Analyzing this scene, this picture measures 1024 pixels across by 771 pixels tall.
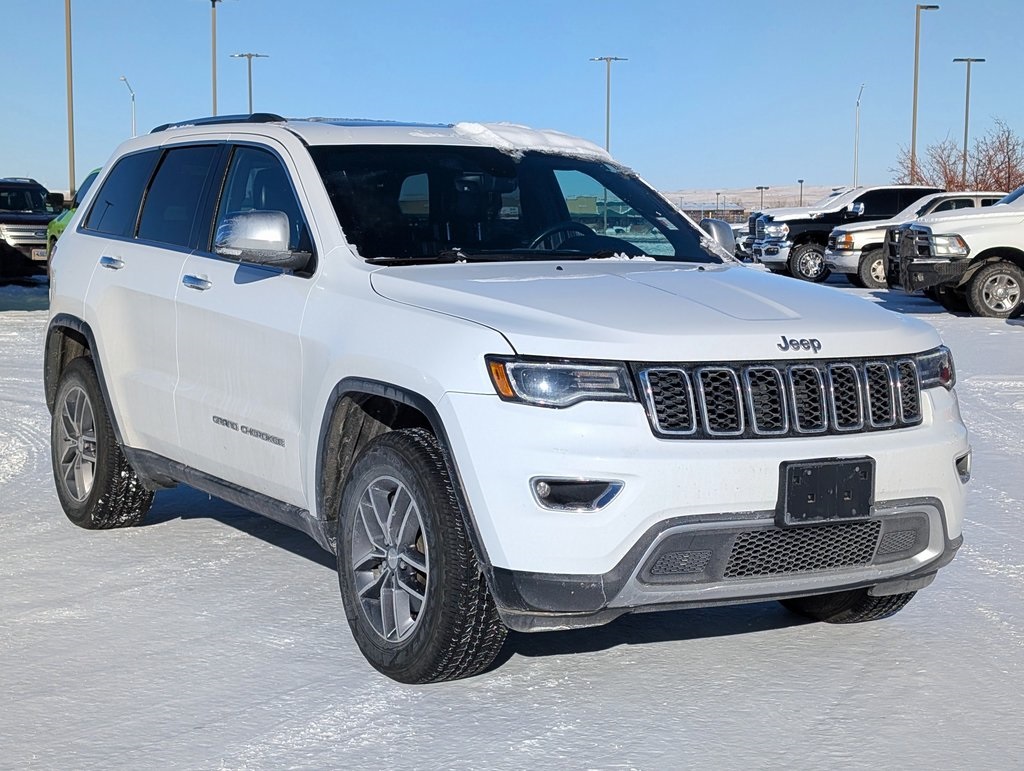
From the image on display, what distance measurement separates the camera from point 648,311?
4.42 meters

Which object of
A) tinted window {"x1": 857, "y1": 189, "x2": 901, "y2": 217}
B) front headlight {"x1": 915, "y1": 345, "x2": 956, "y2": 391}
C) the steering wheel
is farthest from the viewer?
tinted window {"x1": 857, "y1": 189, "x2": 901, "y2": 217}

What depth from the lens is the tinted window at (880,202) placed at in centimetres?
2612

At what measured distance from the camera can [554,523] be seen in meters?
4.09

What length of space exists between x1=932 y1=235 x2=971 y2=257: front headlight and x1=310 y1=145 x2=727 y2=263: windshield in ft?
44.0

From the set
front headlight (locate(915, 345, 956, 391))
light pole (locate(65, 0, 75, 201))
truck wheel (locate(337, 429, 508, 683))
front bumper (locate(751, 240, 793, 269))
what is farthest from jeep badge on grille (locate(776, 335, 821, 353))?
light pole (locate(65, 0, 75, 201))

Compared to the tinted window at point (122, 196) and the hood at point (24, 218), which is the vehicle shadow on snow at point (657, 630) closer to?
the tinted window at point (122, 196)

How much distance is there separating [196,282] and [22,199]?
2314 centimetres

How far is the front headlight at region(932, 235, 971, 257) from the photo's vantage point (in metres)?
18.7

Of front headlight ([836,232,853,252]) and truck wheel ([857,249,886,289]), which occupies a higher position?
front headlight ([836,232,853,252])

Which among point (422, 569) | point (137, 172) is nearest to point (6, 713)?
point (422, 569)

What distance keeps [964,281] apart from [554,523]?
53.0ft

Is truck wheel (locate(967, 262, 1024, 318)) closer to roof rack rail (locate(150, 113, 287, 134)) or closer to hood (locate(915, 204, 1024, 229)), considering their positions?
hood (locate(915, 204, 1024, 229))

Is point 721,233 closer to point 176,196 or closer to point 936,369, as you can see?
point 936,369

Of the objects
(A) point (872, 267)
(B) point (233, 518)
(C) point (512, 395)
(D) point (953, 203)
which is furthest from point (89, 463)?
(D) point (953, 203)
